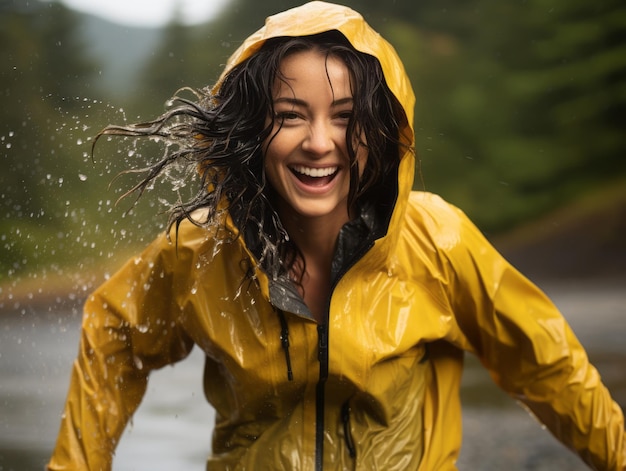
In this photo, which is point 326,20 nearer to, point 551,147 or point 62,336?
point 62,336

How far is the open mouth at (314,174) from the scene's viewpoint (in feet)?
7.65

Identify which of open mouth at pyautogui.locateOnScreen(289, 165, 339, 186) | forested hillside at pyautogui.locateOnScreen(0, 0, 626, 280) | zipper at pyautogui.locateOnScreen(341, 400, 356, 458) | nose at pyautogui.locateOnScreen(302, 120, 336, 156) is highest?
forested hillside at pyautogui.locateOnScreen(0, 0, 626, 280)

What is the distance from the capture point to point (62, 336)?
7160 millimetres

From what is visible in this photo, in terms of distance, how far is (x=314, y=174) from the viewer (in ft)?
7.65

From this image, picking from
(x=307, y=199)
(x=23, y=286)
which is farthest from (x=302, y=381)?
(x=23, y=286)

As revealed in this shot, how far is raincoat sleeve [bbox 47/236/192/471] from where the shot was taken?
2.58 meters

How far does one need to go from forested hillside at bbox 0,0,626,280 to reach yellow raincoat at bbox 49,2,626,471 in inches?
227

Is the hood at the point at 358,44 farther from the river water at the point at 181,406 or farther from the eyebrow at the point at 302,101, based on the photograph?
the river water at the point at 181,406

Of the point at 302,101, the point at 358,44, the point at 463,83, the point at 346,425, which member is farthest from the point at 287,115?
the point at 463,83

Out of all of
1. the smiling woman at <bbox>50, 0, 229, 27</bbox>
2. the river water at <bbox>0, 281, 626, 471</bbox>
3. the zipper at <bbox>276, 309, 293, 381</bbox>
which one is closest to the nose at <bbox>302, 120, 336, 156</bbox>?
the zipper at <bbox>276, 309, 293, 381</bbox>

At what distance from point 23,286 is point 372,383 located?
671 centimetres

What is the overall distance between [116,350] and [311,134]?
863mm

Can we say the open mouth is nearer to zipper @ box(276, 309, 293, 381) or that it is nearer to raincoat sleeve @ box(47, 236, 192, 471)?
zipper @ box(276, 309, 293, 381)

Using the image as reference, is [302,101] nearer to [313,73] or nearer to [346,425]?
[313,73]
